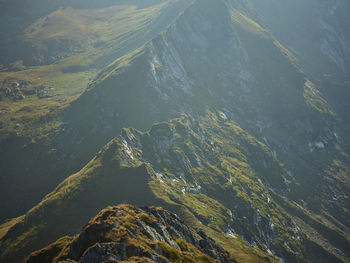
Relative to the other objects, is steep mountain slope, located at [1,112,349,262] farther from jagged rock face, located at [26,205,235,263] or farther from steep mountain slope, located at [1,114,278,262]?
jagged rock face, located at [26,205,235,263]

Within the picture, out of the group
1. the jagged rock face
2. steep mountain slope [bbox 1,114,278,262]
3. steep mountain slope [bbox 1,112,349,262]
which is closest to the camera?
the jagged rock face

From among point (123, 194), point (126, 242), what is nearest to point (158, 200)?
point (123, 194)

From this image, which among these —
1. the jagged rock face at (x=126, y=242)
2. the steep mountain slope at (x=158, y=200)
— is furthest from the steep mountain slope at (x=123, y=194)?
the jagged rock face at (x=126, y=242)

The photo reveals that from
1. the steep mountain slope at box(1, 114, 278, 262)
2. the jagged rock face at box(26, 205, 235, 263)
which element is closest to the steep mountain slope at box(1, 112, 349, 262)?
the steep mountain slope at box(1, 114, 278, 262)

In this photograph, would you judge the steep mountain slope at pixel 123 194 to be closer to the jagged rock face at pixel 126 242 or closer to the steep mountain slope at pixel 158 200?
the steep mountain slope at pixel 158 200

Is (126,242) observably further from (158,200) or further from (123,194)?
(123,194)

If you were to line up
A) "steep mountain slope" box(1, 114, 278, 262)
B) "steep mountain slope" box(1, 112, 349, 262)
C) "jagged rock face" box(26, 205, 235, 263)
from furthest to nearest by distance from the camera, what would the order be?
"steep mountain slope" box(1, 112, 349, 262)
"steep mountain slope" box(1, 114, 278, 262)
"jagged rock face" box(26, 205, 235, 263)

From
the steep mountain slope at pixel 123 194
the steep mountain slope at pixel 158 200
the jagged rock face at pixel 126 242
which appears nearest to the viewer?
the jagged rock face at pixel 126 242

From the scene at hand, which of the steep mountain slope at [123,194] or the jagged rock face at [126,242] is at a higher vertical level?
the jagged rock face at [126,242]

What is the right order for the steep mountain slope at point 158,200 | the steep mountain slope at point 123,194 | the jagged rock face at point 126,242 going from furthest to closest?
1. the steep mountain slope at point 158,200
2. the steep mountain slope at point 123,194
3. the jagged rock face at point 126,242

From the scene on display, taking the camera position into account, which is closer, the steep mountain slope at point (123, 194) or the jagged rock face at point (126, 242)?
the jagged rock face at point (126, 242)
